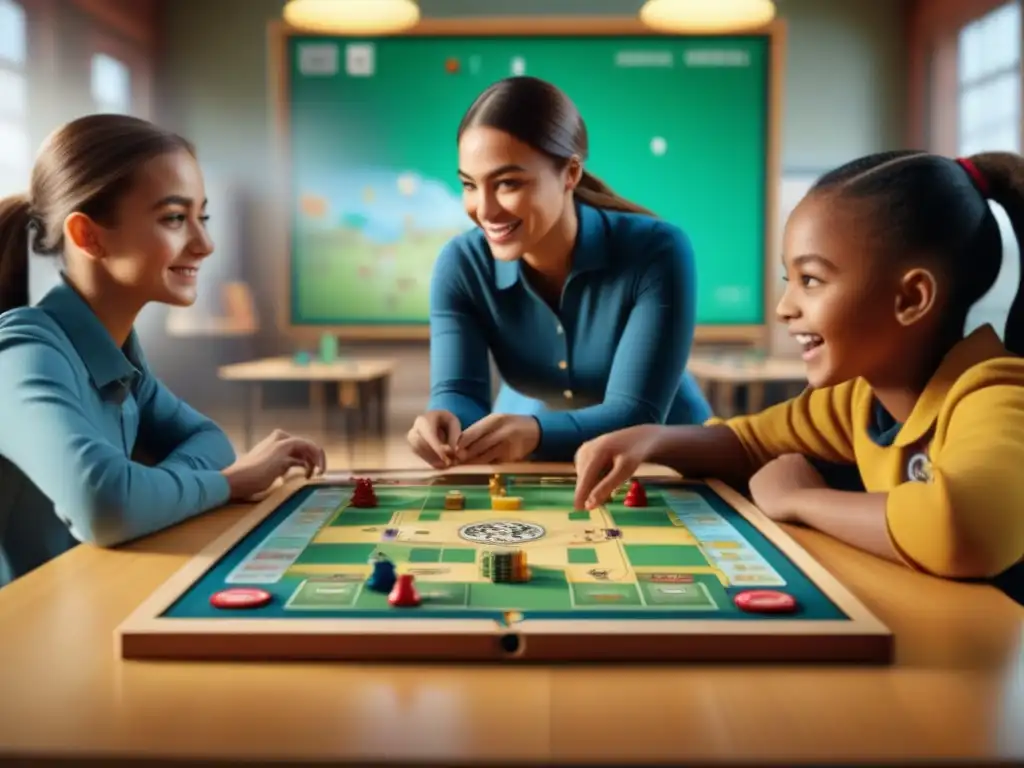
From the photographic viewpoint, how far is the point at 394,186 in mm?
4977

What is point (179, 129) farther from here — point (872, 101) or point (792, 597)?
point (792, 597)

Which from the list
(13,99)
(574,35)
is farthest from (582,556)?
A: (13,99)

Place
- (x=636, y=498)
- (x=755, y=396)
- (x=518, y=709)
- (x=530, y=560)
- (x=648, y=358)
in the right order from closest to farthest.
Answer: (x=518, y=709) < (x=530, y=560) < (x=636, y=498) < (x=648, y=358) < (x=755, y=396)

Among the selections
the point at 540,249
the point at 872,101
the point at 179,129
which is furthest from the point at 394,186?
the point at 540,249

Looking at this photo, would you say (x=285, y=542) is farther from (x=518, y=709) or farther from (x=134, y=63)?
(x=134, y=63)

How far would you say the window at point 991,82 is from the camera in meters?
5.19

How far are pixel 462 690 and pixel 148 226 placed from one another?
2.58 feet

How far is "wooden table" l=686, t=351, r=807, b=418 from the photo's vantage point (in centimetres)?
408

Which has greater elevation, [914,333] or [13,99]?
[13,99]

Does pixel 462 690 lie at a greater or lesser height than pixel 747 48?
lesser

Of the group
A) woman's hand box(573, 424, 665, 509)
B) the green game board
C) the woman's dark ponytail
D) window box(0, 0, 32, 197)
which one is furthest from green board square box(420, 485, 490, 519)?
window box(0, 0, 32, 197)

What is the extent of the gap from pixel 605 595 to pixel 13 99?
191 inches

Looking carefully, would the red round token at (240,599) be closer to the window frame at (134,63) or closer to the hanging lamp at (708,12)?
the hanging lamp at (708,12)

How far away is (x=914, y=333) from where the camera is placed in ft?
3.05
